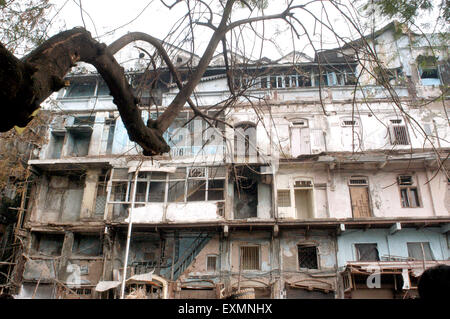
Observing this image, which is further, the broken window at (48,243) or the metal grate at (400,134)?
the broken window at (48,243)

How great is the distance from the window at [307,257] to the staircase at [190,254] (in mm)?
4494

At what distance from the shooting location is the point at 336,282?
16453 millimetres

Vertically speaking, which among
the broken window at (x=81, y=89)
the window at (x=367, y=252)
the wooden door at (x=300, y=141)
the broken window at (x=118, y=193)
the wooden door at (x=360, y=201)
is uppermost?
the broken window at (x=81, y=89)

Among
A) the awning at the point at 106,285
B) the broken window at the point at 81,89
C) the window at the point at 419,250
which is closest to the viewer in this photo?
the awning at the point at 106,285

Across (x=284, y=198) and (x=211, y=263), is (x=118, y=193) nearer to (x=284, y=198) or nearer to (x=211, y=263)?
(x=211, y=263)

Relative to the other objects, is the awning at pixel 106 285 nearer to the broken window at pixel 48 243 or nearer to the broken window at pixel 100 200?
the broken window at pixel 48 243

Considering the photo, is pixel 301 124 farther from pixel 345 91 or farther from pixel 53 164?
pixel 53 164

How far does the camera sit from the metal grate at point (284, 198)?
18469 mm

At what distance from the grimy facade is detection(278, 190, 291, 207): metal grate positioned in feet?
0.26

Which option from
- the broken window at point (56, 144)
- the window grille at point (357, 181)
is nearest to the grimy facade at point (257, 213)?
the window grille at point (357, 181)

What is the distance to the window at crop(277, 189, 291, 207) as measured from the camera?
18.5 m
